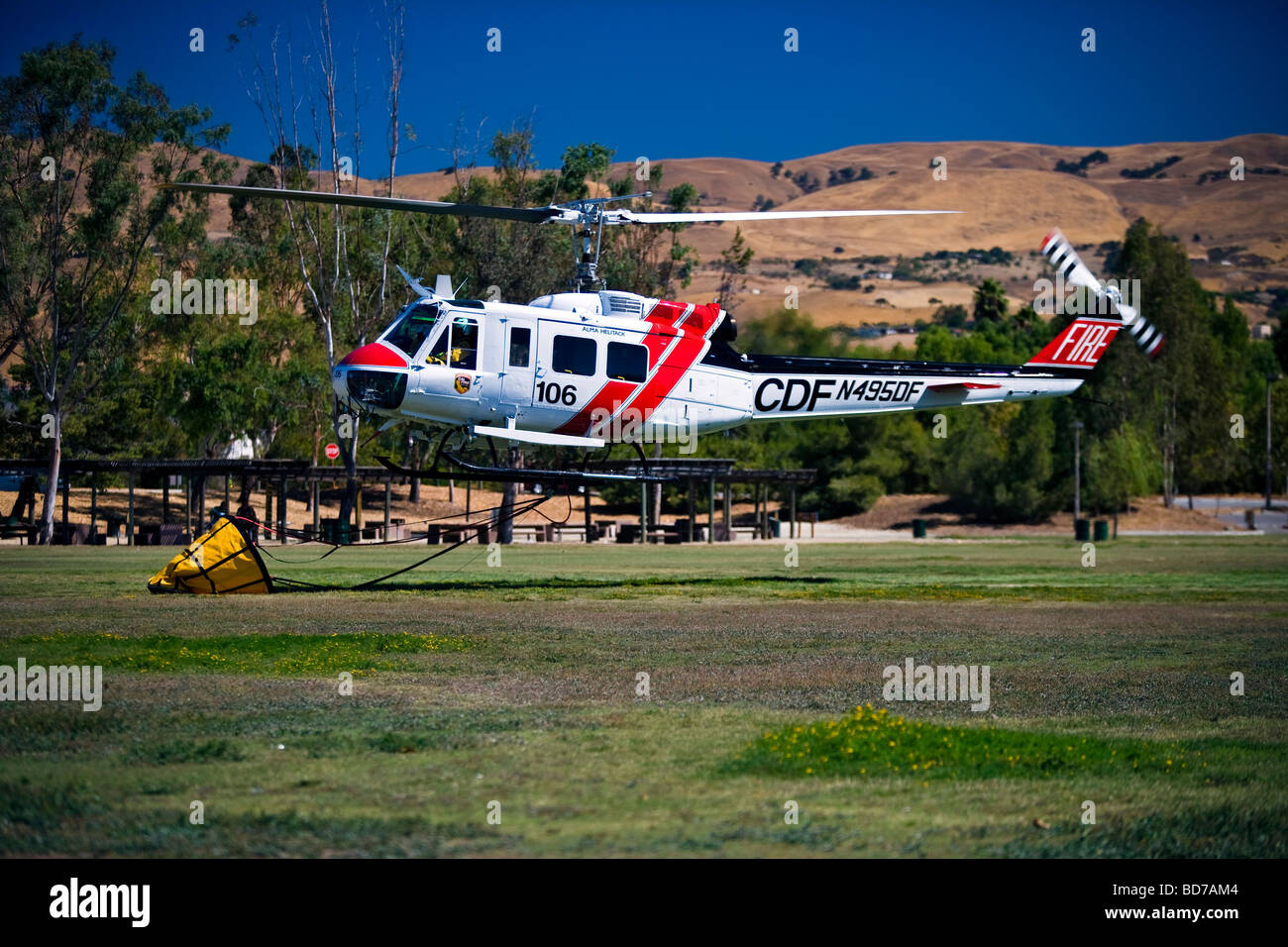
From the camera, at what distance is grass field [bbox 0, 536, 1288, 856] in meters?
7.64

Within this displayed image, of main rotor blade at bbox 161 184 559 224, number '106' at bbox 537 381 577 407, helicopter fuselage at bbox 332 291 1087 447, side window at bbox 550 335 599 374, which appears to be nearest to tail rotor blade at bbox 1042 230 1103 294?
helicopter fuselage at bbox 332 291 1087 447

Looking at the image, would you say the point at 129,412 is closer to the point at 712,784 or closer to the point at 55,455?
the point at 55,455

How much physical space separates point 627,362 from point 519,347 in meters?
2.22

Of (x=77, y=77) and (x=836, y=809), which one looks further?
(x=77, y=77)

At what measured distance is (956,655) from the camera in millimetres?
15797

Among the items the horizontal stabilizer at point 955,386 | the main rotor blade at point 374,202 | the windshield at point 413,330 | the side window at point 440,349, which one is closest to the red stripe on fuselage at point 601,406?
the side window at point 440,349

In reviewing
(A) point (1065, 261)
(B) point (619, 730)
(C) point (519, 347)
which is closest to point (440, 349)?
(C) point (519, 347)

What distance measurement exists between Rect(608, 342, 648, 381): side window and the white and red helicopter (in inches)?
0.9

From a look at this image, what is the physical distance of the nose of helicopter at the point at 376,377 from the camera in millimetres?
22578

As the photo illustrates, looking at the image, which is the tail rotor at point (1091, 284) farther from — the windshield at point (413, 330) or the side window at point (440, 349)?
the windshield at point (413, 330)

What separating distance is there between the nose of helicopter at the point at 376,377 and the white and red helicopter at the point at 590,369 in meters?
0.02
